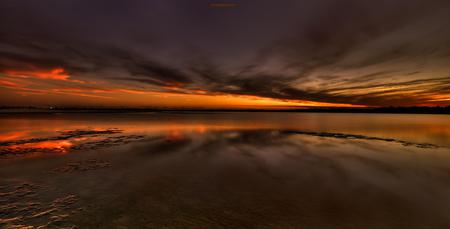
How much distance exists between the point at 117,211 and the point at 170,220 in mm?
1555

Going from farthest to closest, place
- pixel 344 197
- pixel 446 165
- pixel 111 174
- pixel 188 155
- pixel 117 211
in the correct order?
pixel 188 155 < pixel 446 165 < pixel 111 174 < pixel 344 197 < pixel 117 211

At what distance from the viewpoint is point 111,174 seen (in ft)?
27.0

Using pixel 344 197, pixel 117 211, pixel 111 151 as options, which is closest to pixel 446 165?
pixel 344 197

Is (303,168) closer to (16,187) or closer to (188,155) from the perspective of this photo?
(188,155)

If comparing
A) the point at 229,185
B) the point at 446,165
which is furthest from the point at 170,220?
the point at 446,165

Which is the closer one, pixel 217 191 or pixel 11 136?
pixel 217 191

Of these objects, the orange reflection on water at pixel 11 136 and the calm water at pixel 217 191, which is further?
the orange reflection on water at pixel 11 136

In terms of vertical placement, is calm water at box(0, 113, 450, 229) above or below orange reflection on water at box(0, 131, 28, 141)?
below

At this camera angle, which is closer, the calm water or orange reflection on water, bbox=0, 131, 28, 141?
the calm water

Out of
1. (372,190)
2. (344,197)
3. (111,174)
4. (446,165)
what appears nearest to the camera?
(344,197)

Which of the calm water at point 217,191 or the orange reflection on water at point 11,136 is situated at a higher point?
the orange reflection on water at point 11,136

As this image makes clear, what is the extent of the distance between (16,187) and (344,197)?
1093 cm

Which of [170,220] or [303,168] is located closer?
[170,220]

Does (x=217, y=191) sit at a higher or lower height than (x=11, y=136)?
lower
